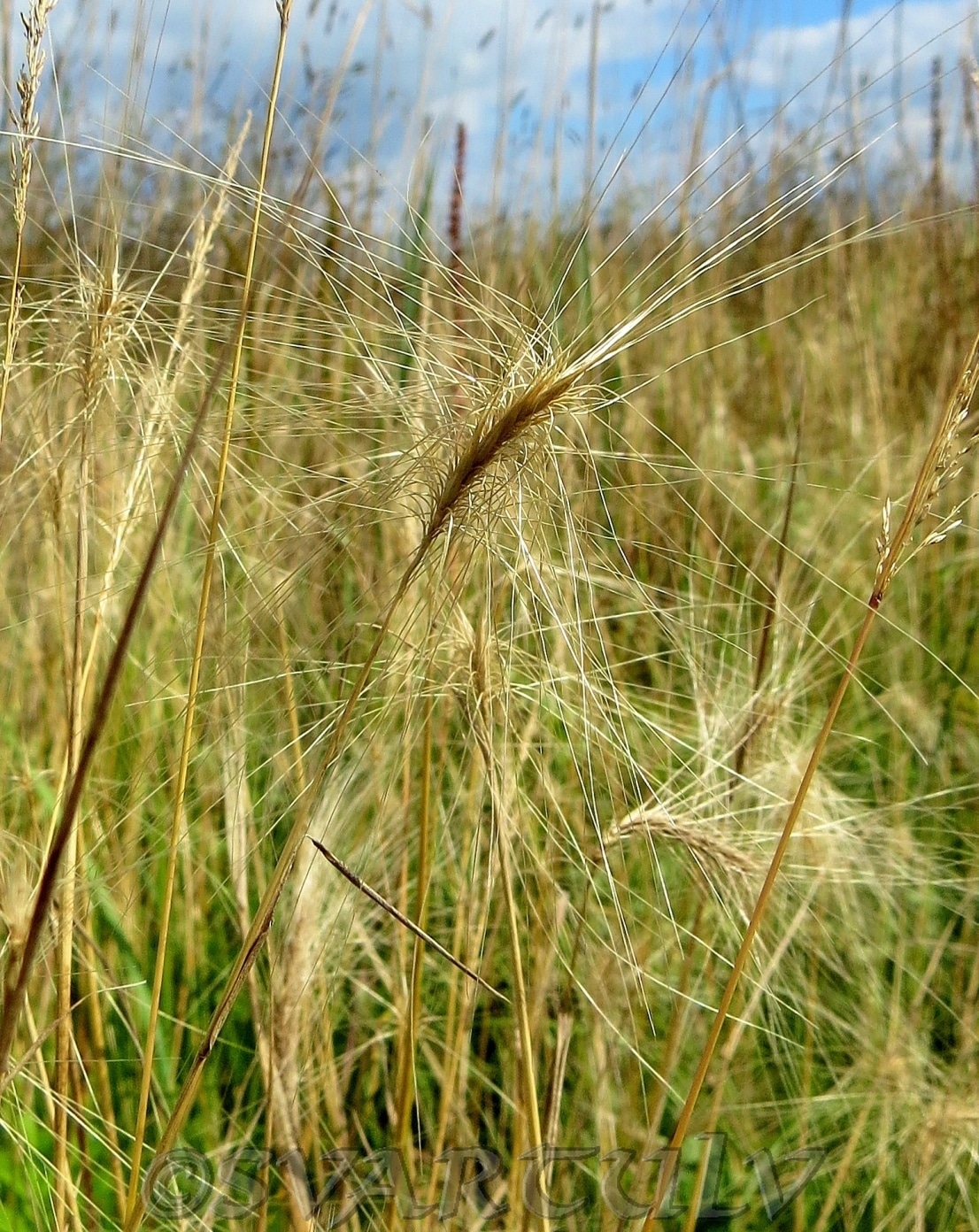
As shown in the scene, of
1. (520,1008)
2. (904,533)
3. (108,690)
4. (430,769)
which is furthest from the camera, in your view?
(430,769)

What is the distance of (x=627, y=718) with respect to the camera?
3.24 ft

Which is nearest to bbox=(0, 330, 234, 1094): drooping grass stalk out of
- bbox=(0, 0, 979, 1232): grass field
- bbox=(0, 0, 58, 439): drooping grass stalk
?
bbox=(0, 0, 979, 1232): grass field

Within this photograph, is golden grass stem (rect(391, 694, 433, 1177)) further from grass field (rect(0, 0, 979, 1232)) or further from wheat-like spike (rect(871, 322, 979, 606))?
wheat-like spike (rect(871, 322, 979, 606))

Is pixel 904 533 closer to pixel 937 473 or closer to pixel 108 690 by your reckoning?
pixel 937 473

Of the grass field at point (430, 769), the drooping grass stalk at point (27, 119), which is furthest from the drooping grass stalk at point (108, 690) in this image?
the drooping grass stalk at point (27, 119)

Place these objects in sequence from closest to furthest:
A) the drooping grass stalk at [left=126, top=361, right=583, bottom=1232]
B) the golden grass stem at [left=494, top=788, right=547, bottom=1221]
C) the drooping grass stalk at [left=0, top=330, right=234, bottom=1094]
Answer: the drooping grass stalk at [left=0, top=330, right=234, bottom=1094] < the drooping grass stalk at [left=126, top=361, right=583, bottom=1232] < the golden grass stem at [left=494, top=788, right=547, bottom=1221]

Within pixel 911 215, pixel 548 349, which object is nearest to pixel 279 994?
pixel 548 349

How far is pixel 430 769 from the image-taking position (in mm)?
649

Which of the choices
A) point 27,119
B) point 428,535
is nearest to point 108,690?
point 428,535

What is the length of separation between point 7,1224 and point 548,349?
24.8 inches

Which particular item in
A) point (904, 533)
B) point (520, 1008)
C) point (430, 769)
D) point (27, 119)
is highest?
point (27, 119)

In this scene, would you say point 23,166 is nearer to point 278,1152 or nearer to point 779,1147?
Result: point 278,1152

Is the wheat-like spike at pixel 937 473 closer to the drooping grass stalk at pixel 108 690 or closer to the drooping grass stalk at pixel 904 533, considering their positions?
the drooping grass stalk at pixel 904 533

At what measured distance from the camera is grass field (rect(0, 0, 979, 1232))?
0.49 m
